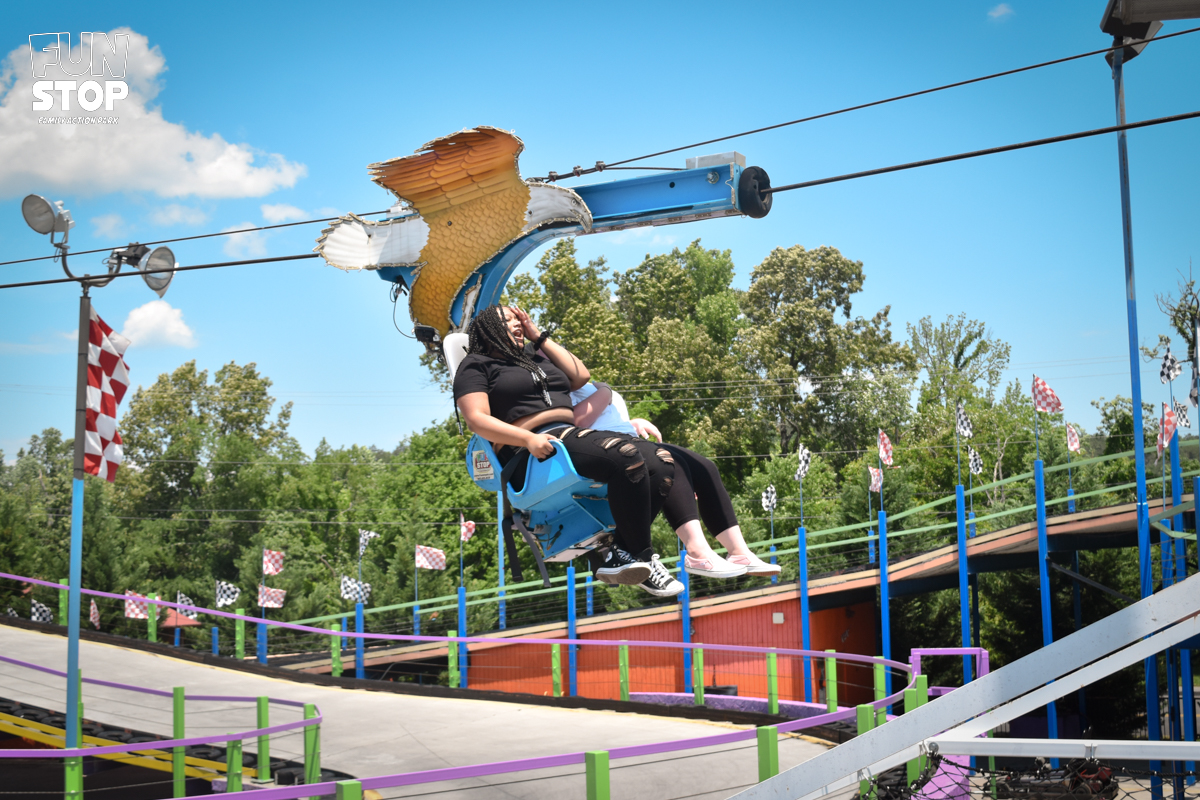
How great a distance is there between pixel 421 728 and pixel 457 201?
8689mm

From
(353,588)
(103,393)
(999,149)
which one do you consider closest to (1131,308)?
(999,149)

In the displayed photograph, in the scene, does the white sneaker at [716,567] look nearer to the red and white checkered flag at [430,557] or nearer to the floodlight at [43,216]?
the floodlight at [43,216]

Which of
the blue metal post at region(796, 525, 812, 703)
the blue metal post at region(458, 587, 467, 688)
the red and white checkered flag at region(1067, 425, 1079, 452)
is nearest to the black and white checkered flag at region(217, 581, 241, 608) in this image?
the blue metal post at region(458, 587, 467, 688)

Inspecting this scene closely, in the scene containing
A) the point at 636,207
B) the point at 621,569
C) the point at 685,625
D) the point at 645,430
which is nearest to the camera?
the point at 621,569

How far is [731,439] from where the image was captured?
35.5 meters

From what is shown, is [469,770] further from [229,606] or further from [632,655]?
[229,606]

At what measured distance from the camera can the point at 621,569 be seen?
173 inches

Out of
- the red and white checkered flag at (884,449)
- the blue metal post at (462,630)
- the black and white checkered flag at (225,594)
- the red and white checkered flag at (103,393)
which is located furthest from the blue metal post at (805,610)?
the black and white checkered flag at (225,594)

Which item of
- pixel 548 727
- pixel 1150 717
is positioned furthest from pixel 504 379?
pixel 1150 717

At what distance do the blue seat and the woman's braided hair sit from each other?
0.41m

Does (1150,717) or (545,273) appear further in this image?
(545,273)

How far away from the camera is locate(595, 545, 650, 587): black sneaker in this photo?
14.3 feet

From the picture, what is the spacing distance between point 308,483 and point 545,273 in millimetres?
Answer: 15407

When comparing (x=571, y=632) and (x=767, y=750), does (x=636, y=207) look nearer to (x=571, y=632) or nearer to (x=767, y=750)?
(x=767, y=750)
